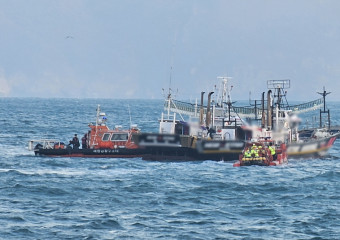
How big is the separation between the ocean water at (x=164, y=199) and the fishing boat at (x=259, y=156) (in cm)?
116

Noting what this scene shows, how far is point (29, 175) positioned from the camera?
7738 centimetres

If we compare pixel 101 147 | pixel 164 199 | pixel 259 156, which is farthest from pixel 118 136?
pixel 164 199

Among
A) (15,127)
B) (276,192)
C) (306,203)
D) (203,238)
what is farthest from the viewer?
(15,127)

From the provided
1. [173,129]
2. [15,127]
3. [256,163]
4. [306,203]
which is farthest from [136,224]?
[15,127]

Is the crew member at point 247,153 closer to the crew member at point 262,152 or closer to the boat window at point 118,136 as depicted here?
the crew member at point 262,152

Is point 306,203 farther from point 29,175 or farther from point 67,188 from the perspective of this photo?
point 29,175

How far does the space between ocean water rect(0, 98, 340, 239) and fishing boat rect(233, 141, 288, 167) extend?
3.82ft

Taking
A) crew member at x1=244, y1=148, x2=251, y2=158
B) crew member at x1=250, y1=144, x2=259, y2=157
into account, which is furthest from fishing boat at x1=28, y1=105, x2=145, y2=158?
crew member at x1=250, y1=144, x2=259, y2=157

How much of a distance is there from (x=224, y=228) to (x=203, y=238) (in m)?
3.15

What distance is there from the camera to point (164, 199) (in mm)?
64250

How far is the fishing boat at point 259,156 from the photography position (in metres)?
85.5

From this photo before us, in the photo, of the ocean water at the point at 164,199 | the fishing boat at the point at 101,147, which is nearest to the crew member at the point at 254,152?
the ocean water at the point at 164,199

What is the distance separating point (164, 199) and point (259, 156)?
78.7 ft

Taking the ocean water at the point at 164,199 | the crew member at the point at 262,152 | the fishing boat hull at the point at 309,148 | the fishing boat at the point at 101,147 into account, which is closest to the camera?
the ocean water at the point at 164,199
